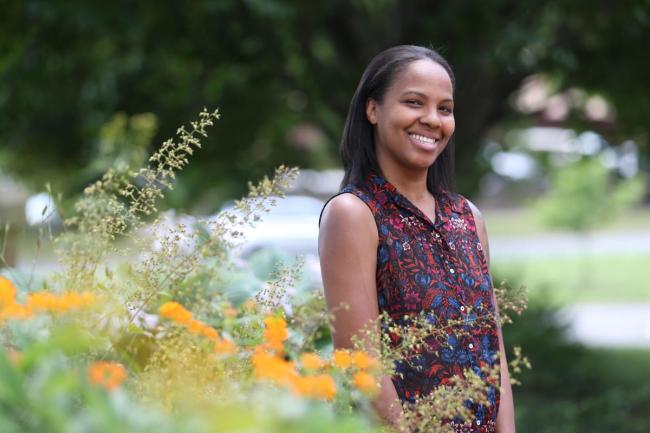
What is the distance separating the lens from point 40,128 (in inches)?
407

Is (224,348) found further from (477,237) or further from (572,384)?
(572,384)

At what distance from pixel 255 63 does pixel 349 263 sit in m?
6.99

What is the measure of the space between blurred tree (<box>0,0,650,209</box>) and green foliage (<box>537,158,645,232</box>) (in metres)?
7.44

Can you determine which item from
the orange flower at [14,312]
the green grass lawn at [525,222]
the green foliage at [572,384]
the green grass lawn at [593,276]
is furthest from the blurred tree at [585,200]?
the orange flower at [14,312]

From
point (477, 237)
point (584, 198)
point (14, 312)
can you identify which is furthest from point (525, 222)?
point (14, 312)

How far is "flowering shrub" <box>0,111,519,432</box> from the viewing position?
1137 millimetres

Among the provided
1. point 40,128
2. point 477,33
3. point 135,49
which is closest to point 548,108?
point 477,33

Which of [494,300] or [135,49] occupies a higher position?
[135,49]

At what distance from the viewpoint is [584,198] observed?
1875 cm

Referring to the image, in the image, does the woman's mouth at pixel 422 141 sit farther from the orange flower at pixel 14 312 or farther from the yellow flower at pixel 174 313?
the orange flower at pixel 14 312

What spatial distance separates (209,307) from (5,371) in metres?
0.84

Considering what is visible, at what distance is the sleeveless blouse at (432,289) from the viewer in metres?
2.37

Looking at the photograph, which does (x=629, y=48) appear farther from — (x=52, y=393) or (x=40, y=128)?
(x=52, y=393)

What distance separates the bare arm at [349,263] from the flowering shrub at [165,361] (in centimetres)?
10
